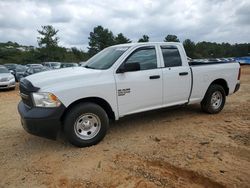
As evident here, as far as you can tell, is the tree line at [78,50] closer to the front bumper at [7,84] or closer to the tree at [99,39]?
the tree at [99,39]

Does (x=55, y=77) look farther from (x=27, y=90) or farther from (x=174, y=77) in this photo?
(x=174, y=77)

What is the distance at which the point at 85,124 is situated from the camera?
4988 millimetres

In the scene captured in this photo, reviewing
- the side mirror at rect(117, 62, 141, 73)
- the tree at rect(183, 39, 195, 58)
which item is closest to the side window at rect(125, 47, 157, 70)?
the side mirror at rect(117, 62, 141, 73)

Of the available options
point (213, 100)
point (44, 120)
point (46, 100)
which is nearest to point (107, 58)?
point (46, 100)

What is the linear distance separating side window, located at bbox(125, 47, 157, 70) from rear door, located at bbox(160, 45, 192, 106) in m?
0.25

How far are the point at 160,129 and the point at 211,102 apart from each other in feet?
6.46

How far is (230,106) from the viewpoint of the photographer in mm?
8258

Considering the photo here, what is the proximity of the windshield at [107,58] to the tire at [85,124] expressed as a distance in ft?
3.24

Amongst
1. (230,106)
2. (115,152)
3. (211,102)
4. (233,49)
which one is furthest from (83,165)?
(233,49)

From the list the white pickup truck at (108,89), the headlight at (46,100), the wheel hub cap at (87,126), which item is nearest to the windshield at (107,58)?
the white pickup truck at (108,89)

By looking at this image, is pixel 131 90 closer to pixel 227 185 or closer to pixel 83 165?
pixel 83 165

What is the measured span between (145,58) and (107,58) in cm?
82

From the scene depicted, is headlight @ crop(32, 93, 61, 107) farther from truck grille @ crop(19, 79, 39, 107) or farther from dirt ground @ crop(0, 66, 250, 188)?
dirt ground @ crop(0, 66, 250, 188)

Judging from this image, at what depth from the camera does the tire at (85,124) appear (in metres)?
4.77
